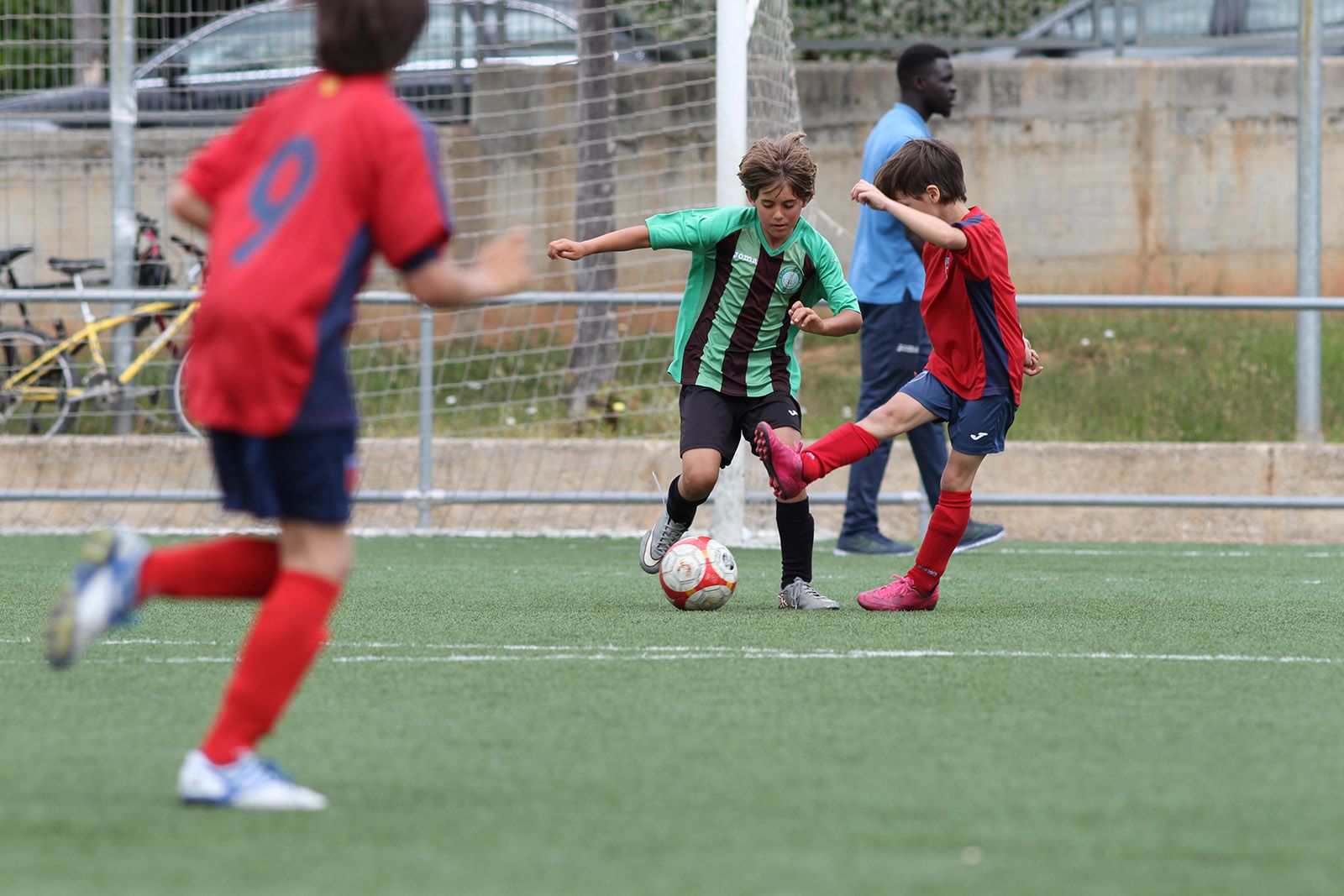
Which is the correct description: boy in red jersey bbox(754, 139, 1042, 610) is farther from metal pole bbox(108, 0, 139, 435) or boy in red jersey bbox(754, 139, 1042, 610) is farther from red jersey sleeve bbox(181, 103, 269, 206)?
metal pole bbox(108, 0, 139, 435)

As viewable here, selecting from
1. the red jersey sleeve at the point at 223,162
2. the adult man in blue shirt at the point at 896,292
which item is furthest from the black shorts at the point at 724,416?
the red jersey sleeve at the point at 223,162

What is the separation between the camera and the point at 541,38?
12039mm

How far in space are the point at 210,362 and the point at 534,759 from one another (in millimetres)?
990

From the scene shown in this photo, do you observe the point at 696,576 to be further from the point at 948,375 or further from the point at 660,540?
the point at 948,375

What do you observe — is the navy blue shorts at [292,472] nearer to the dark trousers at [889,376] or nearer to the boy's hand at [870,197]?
the boy's hand at [870,197]

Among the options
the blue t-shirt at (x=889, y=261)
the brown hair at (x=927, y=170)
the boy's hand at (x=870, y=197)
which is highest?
the brown hair at (x=927, y=170)

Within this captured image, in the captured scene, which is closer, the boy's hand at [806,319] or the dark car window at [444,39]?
the boy's hand at [806,319]

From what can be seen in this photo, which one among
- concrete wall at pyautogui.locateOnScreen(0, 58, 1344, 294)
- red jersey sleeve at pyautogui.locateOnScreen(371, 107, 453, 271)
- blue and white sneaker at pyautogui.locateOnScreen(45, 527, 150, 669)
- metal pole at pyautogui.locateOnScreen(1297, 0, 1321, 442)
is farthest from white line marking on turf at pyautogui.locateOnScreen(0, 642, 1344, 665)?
concrete wall at pyautogui.locateOnScreen(0, 58, 1344, 294)

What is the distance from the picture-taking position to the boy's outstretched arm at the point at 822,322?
549cm

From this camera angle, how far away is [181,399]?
988cm

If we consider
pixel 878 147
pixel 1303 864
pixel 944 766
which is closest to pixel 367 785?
pixel 944 766

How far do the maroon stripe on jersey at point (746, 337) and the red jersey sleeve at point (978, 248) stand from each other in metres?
0.67

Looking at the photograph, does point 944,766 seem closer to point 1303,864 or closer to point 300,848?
point 1303,864

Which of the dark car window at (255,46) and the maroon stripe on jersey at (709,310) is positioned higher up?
the dark car window at (255,46)
